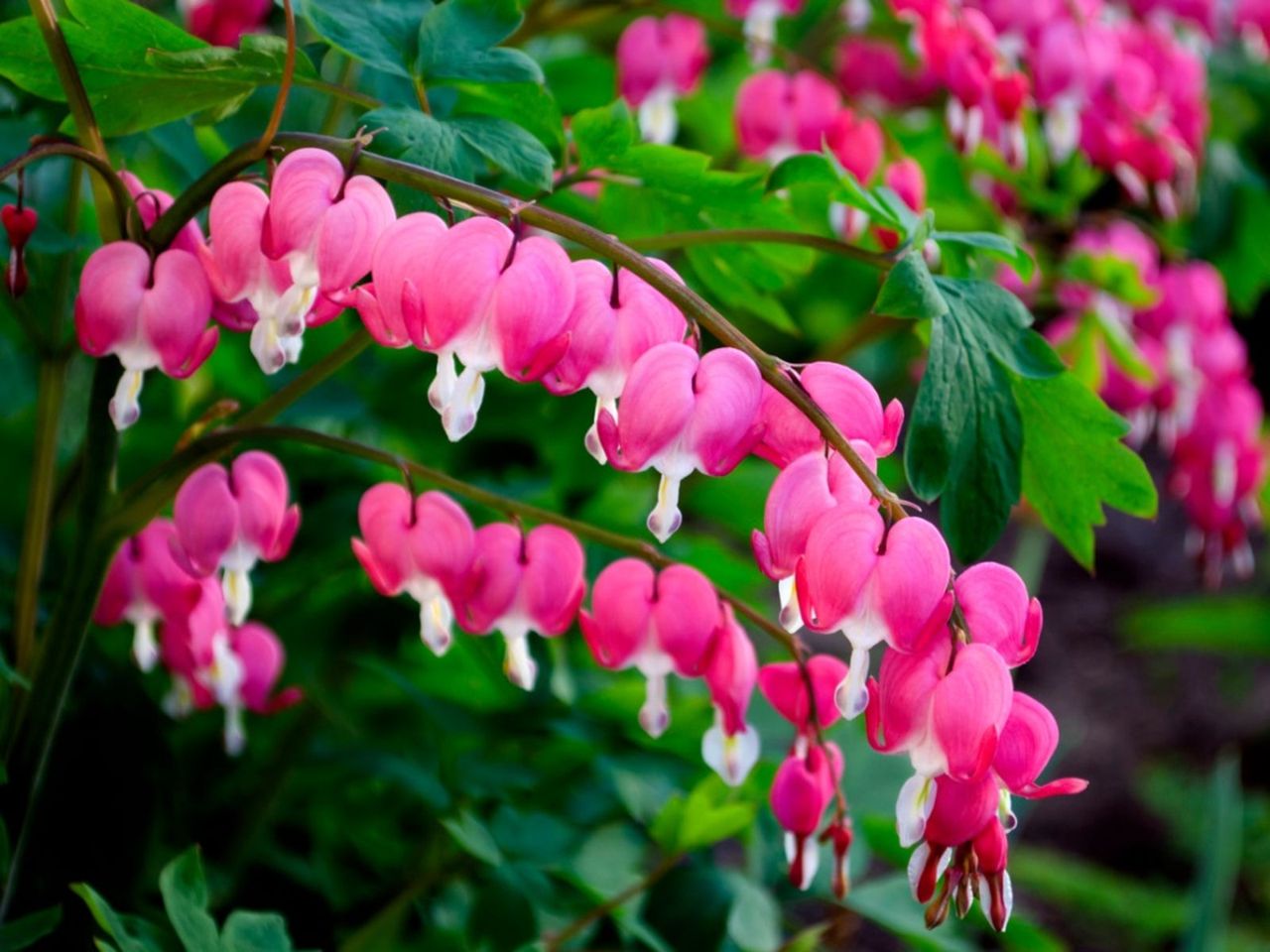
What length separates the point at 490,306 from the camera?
624mm

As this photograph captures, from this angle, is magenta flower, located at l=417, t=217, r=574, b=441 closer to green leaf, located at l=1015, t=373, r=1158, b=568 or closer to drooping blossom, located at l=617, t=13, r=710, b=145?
green leaf, located at l=1015, t=373, r=1158, b=568

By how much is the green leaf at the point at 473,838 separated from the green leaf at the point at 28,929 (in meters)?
0.22

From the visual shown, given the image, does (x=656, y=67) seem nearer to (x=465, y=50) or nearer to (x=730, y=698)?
(x=465, y=50)

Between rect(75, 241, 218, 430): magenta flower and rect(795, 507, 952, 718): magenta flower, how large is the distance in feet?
1.04

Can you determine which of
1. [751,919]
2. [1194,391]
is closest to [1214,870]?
[1194,391]

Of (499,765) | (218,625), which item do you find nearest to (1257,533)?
(499,765)

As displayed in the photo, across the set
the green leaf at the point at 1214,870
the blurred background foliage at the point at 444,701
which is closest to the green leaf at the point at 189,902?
the blurred background foliage at the point at 444,701

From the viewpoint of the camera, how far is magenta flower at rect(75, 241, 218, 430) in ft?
2.21

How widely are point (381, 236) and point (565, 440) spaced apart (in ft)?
2.52

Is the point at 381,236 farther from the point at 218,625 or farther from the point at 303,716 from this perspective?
the point at 303,716

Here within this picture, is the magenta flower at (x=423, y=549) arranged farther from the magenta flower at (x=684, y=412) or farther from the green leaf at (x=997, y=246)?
the green leaf at (x=997, y=246)

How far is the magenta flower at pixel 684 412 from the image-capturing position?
618 millimetres

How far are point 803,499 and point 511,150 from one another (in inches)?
9.2

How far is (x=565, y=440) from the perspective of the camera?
1408 millimetres
